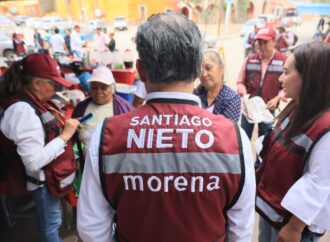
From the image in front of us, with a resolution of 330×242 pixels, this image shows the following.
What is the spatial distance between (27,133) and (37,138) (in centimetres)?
7

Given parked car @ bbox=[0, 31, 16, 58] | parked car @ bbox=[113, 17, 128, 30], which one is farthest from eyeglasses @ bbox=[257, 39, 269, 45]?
parked car @ bbox=[113, 17, 128, 30]

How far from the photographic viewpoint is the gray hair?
2.84 ft

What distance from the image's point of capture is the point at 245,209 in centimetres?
102

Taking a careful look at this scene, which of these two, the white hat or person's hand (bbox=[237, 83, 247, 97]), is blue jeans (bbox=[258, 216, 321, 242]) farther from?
person's hand (bbox=[237, 83, 247, 97])

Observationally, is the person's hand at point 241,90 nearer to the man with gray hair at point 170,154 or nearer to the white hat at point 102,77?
the white hat at point 102,77

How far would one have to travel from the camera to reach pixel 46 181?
6.36ft

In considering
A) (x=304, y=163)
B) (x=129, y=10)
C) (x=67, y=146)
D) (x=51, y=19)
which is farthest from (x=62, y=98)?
(x=51, y=19)

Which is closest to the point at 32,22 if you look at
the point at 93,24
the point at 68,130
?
the point at 93,24

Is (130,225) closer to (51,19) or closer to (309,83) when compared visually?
(309,83)

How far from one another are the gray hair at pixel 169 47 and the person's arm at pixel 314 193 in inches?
30.8

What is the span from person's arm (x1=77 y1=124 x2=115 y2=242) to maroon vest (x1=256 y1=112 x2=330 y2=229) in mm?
956

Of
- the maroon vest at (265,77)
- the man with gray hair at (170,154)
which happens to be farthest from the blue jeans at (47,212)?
the maroon vest at (265,77)

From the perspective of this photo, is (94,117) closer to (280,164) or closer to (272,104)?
(280,164)

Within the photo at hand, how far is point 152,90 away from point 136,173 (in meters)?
0.30
